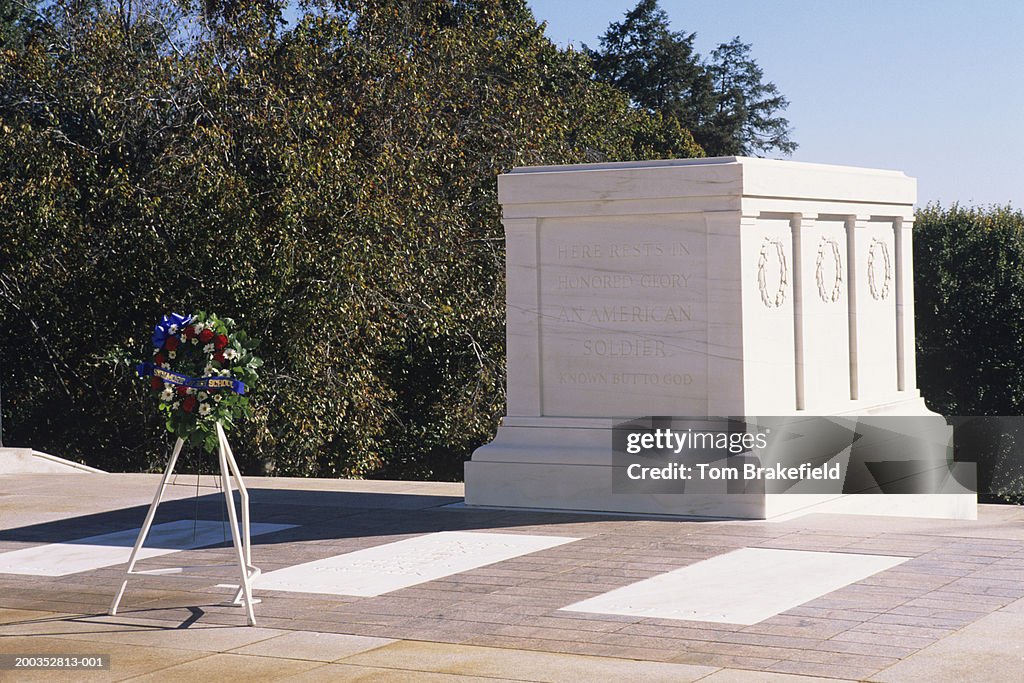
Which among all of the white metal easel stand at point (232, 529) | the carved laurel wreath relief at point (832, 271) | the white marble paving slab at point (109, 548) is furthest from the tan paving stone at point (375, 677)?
the carved laurel wreath relief at point (832, 271)

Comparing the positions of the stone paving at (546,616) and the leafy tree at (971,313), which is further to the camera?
the leafy tree at (971,313)

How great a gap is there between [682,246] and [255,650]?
565cm

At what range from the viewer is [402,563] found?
366 inches

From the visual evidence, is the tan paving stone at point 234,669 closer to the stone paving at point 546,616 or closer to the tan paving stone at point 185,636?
the stone paving at point 546,616

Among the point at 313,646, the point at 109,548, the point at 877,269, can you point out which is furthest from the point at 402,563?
the point at 877,269

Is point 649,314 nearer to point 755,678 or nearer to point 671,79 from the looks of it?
point 755,678

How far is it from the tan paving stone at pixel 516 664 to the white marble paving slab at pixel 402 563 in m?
1.62

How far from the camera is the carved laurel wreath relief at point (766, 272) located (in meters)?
11.5

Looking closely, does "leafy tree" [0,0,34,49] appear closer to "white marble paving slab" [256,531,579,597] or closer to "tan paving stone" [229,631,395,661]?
"white marble paving slab" [256,531,579,597]

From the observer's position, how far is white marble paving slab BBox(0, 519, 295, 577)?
955 cm

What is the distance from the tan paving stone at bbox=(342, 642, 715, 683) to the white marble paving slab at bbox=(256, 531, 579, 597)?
5.32ft

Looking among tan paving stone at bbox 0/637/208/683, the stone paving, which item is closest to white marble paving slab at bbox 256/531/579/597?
the stone paving

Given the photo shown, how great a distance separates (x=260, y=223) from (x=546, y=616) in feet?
45.3

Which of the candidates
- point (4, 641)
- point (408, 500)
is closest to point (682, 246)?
point (408, 500)
